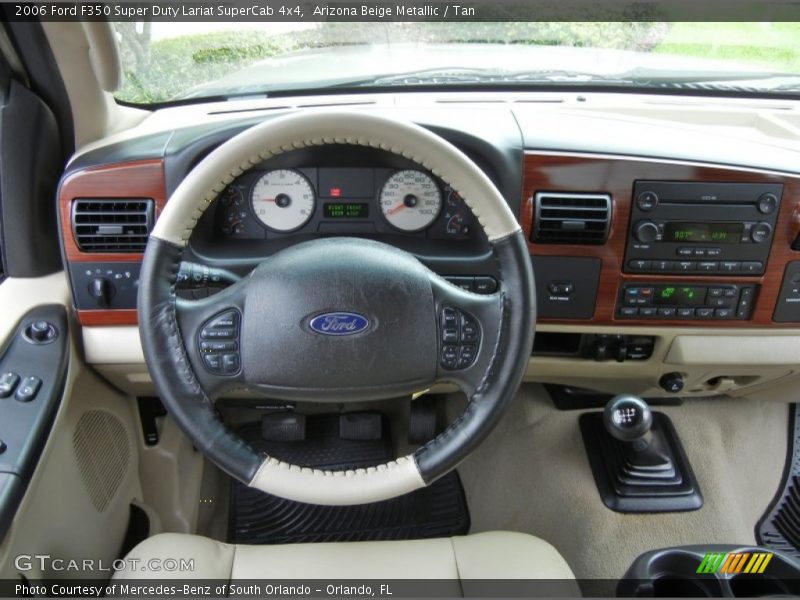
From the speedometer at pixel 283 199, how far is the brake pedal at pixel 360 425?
808 millimetres

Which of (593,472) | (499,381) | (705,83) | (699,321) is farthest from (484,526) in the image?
(705,83)

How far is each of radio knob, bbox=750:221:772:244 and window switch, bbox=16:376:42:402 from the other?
1.60m

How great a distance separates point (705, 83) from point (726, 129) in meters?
0.25

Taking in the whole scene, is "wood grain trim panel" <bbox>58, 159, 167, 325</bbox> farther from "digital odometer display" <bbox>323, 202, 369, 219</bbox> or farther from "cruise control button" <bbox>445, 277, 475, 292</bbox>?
"cruise control button" <bbox>445, 277, 475, 292</bbox>

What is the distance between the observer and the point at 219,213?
59.4 inches

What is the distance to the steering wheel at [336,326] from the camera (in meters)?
1.03

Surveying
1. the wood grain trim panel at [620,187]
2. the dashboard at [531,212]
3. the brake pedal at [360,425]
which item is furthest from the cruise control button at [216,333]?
the brake pedal at [360,425]

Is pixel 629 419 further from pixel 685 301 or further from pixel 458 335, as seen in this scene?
pixel 458 335

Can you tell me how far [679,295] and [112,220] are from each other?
1.32 m

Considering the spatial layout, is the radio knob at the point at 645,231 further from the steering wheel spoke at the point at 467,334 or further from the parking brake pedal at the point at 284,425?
the parking brake pedal at the point at 284,425

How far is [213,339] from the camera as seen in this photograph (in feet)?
3.57

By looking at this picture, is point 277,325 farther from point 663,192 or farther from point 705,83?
point 705,83

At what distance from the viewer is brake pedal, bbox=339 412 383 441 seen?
2.09 meters

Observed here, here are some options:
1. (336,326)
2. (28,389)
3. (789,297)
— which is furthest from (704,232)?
(28,389)
